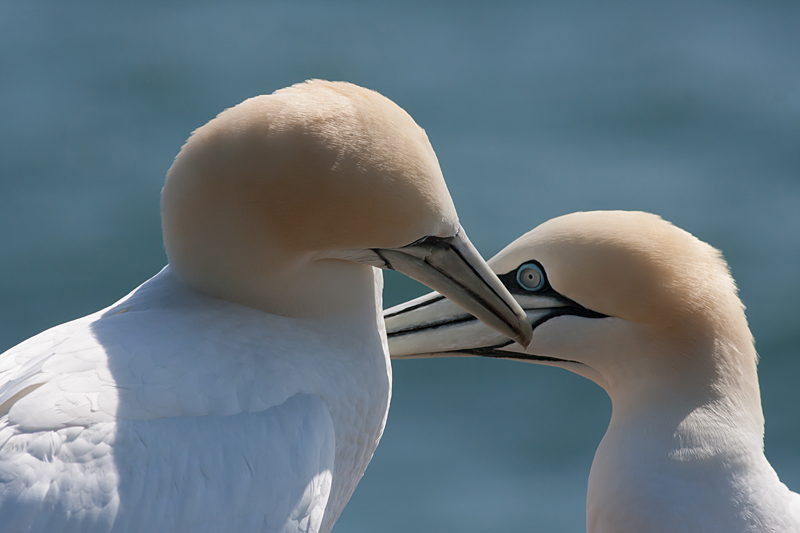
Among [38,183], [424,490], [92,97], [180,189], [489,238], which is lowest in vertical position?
[424,490]

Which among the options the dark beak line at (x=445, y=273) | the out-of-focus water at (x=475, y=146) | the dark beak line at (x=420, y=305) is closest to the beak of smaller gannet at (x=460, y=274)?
the dark beak line at (x=445, y=273)

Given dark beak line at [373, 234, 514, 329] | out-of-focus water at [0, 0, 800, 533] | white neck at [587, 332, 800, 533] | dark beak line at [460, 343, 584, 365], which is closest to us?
dark beak line at [373, 234, 514, 329]

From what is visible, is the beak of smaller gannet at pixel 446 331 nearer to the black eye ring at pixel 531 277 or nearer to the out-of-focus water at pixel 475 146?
the black eye ring at pixel 531 277

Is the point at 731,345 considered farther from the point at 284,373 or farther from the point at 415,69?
the point at 415,69

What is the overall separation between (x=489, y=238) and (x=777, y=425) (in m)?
1.71

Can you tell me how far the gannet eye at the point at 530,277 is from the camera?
2820 mm

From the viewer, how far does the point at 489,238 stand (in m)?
5.14

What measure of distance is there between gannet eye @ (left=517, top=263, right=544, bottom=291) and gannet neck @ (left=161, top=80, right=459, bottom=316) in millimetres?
648

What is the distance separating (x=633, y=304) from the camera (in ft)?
8.67

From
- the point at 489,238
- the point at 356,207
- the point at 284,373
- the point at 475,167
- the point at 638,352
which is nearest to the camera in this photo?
the point at 356,207

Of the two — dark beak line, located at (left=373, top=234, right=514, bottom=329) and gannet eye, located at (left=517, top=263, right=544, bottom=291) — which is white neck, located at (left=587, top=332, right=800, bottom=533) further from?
dark beak line, located at (left=373, top=234, right=514, bottom=329)

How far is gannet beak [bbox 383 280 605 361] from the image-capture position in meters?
2.94

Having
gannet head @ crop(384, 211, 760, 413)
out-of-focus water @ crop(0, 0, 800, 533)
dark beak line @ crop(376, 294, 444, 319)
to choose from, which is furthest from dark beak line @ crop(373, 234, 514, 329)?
out-of-focus water @ crop(0, 0, 800, 533)

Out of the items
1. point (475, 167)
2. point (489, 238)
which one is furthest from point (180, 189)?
point (475, 167)
